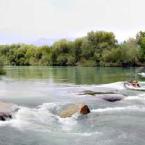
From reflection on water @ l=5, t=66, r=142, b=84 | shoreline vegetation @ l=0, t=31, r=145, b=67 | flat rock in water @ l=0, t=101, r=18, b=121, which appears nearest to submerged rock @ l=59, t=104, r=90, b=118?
flat rock in water @ l=0, t=101, r=18, b=121

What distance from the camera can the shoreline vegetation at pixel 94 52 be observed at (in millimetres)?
120750

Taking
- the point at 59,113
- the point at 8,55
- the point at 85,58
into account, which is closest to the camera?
the point at 59,113

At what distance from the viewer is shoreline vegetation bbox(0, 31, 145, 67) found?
120750 mm

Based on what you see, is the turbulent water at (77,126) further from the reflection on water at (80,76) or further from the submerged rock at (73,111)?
the reflection on water at (80,76)

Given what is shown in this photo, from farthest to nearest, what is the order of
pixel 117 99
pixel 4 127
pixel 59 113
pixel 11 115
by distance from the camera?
pixel 117 99
pixel 59 113
pixel 11 115
pixel 4 127

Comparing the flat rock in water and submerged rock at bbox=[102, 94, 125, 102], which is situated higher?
the flat rock in water

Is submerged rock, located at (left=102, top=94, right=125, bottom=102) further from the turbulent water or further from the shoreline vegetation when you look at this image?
the shoreline vegetation

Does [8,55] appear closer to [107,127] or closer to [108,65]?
[108,65]

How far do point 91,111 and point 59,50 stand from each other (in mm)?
112555

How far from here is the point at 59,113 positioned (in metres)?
25.7

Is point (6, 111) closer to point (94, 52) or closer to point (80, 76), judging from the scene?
point (80, 76)

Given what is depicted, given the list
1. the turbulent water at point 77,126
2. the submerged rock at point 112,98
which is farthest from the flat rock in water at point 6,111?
the submerged rock at point 112,98

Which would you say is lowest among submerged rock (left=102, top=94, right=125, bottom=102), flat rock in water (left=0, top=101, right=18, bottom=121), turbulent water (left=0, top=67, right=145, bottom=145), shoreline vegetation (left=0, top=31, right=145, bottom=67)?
turbulent water (left=0, top=67, right=145, bottom=145)

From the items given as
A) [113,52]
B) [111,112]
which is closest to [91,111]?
[111,112]
